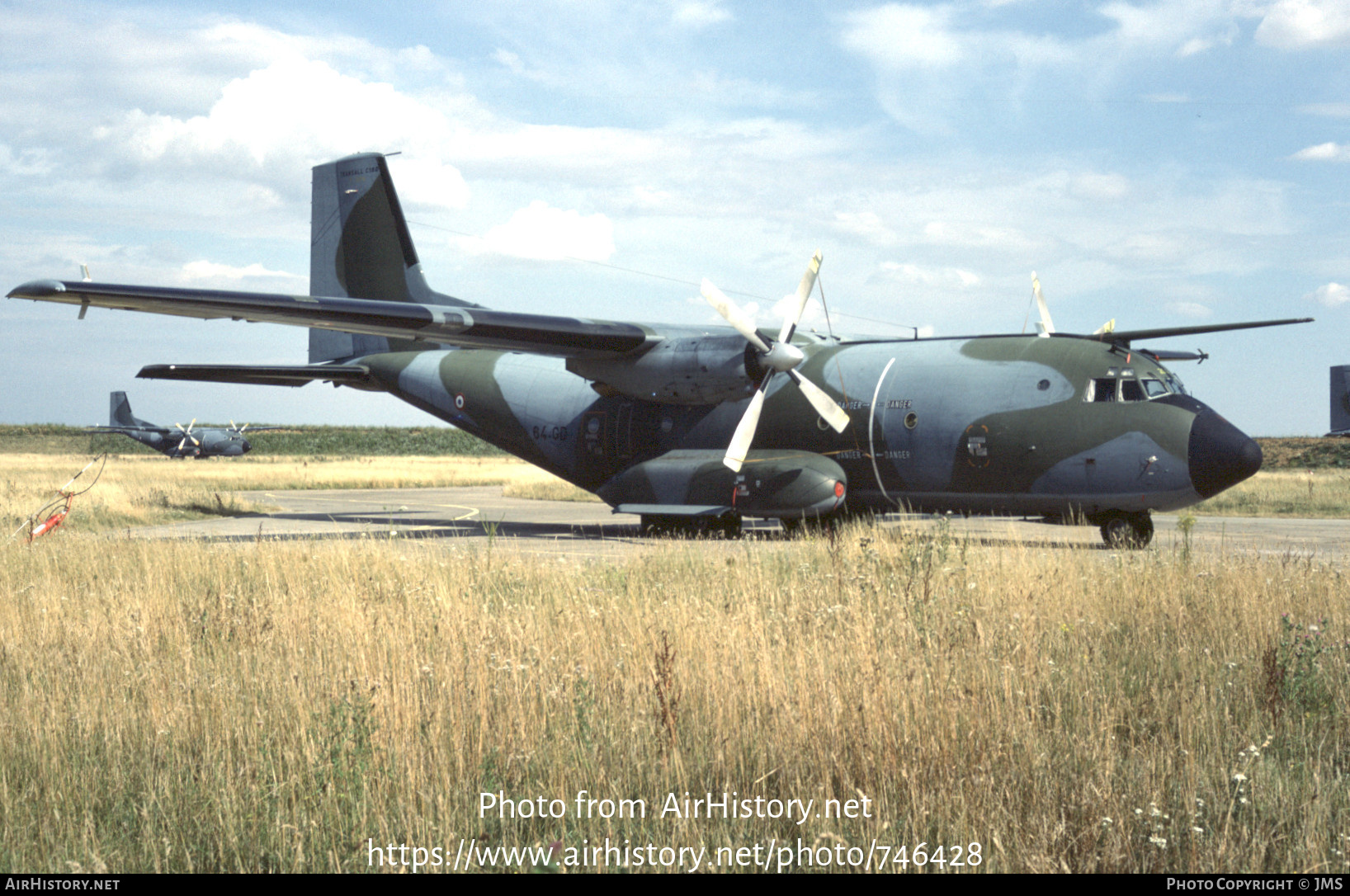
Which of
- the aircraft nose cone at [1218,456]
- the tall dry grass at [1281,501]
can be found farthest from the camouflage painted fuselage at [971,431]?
the tall dry grass at [1281,501]

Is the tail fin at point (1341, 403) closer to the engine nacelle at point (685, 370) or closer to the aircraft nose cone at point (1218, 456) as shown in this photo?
the aircraft nose cone at point (1218, 456)

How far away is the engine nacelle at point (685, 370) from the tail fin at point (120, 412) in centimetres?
6323

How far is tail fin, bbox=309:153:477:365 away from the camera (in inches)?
984

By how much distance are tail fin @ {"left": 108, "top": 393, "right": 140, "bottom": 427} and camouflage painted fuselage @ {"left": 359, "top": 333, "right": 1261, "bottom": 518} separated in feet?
203

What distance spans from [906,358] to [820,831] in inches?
589

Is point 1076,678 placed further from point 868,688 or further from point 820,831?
point 820,831

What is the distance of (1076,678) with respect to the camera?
6.01m

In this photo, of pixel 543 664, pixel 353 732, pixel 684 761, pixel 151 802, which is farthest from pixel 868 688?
pixel 151 802

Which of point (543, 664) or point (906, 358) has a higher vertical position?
point (906, 358)

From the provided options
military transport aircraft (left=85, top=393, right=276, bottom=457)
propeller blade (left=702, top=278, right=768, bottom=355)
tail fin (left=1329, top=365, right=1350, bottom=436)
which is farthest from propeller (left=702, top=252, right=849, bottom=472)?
military transport aircraft (left=85, top=393, right=276, bottom=457)

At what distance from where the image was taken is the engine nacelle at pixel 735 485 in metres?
17.6

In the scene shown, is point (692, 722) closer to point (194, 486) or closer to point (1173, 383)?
point (1173, 383)

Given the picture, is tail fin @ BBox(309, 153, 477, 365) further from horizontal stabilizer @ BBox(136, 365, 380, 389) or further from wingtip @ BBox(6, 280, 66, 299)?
wingtip @ BBox(6, 280, 66, 299)

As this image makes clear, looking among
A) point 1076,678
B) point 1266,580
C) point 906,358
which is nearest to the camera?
point 1076,678
